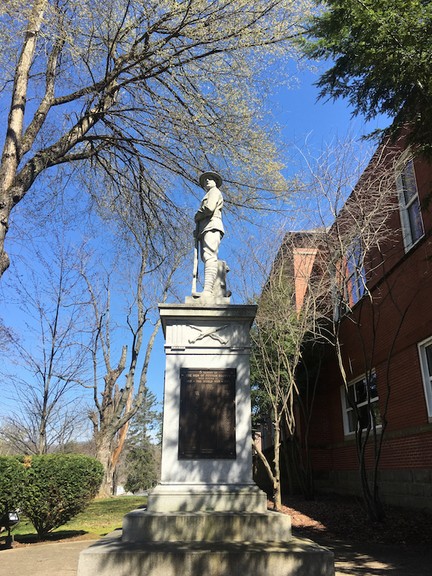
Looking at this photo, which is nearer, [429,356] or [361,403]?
[429,356]

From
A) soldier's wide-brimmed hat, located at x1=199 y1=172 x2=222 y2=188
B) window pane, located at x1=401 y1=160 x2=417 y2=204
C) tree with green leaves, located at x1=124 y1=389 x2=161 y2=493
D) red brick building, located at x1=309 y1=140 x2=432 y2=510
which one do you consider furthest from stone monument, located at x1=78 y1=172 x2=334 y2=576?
tree with green leaves, located at x1=124 y1=389 x2=161 y2=493

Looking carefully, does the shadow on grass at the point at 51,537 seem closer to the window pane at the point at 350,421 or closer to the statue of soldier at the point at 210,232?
the statue of soldier at the point at 210,232

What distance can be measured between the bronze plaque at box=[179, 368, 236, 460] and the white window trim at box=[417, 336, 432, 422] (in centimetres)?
675

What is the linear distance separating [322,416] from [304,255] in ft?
26.2

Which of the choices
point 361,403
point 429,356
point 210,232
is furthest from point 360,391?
→ point 210,232

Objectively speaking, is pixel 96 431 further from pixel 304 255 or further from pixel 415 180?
pixel 415 180

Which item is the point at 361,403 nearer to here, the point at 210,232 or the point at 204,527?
the point at 210,232

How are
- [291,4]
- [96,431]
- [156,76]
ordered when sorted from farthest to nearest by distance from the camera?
[96,431] < [156,76] < [291,4]

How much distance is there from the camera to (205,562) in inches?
183

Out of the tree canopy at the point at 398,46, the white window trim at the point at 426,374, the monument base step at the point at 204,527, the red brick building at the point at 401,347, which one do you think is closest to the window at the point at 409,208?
the red brick building at the point at 401,347

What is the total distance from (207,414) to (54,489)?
16.0ft

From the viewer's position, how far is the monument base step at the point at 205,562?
462 centimetres

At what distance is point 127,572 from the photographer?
4.64 meters

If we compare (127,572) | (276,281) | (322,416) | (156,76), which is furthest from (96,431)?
(127,572)
